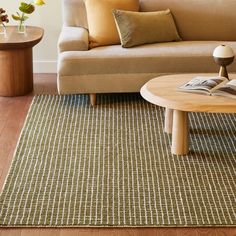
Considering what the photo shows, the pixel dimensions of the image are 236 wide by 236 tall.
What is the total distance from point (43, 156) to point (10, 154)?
22 centimetres

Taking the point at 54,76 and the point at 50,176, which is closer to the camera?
the point at 50,176

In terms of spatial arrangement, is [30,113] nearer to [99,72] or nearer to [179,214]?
[99,72]

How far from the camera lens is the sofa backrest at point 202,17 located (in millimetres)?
4707

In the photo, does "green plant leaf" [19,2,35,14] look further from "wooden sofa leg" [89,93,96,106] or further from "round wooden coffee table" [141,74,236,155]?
"round wooden coffee table" [141,74,236,155]

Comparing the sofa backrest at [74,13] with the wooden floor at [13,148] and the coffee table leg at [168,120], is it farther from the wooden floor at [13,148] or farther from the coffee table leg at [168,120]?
the coffee table leg at [168,120]

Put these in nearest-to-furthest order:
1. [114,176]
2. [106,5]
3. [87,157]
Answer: [114,176] < [87,157] < [106,5]

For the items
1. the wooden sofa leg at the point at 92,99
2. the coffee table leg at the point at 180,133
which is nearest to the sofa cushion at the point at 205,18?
the wooden sofa leg at the point at 92,99

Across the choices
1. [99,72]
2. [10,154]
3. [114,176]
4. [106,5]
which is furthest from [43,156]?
[106,5]

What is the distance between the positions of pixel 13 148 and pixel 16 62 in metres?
1.11

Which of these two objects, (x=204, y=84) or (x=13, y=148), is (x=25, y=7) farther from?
(x=204, y=84)

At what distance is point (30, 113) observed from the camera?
4.21 meters

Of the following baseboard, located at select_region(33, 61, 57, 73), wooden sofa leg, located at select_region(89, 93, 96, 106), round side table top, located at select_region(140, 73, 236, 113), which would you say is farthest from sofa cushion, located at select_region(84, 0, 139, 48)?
round side table top, located at select_region(140, 73, 236, 113)

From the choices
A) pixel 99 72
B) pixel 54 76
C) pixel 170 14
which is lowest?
pixel 54 76

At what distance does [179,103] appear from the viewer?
3.28 meters
